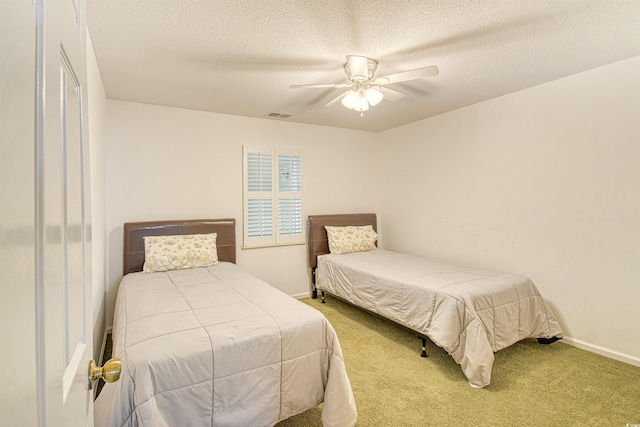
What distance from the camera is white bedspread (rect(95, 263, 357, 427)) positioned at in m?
1.51

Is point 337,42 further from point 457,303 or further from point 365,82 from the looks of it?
point 457,303

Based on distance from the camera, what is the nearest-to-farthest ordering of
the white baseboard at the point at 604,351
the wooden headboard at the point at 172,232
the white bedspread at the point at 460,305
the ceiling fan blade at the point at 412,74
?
the ceiling fan blade at the point at 412,74, the white bedspread at the point at 460,305, the white baseboard at the point at 604,351, the wooden headboard at the point at 172,232

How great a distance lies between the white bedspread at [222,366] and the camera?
1.51 m

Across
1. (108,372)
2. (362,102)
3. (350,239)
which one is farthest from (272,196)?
(108,372)

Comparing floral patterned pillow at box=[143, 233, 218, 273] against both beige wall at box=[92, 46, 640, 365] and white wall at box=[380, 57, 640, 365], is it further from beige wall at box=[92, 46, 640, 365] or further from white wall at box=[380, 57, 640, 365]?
white wall at box=[380, 57, 640, 365]

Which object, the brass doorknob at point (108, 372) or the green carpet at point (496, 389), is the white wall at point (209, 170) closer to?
the green carpet at point (496, 389)

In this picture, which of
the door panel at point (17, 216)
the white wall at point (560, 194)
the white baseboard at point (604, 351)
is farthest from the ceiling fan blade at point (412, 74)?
the white baseboard at point (604, 351)

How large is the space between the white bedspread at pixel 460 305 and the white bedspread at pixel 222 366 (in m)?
1.06

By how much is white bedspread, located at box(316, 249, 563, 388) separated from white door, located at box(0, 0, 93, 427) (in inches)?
94.8

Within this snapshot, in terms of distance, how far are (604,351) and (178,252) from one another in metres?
3.94

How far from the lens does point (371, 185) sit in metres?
5.14

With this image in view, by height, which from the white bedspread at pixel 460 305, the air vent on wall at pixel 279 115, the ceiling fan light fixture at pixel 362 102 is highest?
the air vent on wall at pixel 279 115

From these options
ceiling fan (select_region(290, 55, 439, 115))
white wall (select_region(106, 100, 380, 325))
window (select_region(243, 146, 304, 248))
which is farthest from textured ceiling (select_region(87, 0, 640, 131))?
window (select_region(243, 146, 304, 248))

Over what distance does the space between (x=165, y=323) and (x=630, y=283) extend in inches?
135
